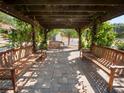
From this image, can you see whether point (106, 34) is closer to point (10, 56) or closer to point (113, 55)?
point (113, 55)

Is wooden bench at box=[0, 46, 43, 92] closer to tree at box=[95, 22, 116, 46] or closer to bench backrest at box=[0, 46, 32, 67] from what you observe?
bench backrest at box=[0, 46, 32, 67]

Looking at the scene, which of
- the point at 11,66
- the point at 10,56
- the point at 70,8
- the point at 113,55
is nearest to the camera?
the point at 11,66

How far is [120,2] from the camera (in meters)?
6.18

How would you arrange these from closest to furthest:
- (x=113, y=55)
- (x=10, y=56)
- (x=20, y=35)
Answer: (x=10, y=56) < (x=113, y=55) < (x=20, y=35)

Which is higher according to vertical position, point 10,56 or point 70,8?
point 70,8

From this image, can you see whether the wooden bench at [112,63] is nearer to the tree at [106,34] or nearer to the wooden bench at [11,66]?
the wooden bench at [11,66]

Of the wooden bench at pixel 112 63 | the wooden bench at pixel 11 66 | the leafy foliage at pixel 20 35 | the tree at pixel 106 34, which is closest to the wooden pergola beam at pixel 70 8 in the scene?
the wooden bench at pixel 112 63

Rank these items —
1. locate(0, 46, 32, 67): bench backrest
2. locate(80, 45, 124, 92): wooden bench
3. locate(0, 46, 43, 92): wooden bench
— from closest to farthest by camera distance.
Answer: locate(0, 46, 43, 92): wooden bench
locate(80, 45, 124, 92): wooden bench
locate(0, 46, 32, 67): bench backrest

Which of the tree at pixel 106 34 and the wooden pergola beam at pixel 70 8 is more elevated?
the wooden pergola beam at pixel 70 8

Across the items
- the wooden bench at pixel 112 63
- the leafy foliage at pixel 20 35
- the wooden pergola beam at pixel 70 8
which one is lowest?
the wooden bench at pixel 112 63

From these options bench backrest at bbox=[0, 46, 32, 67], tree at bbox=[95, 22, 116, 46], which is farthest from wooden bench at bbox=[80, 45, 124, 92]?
tree at bbox=[95, 22, 116, 46]

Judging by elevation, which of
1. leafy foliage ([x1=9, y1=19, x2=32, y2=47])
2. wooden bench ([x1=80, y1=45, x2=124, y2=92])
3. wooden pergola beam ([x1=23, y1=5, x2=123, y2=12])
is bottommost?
wooden bench ([x1=80, y1=45, x2=124, y2=92])

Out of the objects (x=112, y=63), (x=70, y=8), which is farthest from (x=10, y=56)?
(x=112, y=63)

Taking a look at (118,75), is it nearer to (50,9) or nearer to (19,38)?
(50,9)
